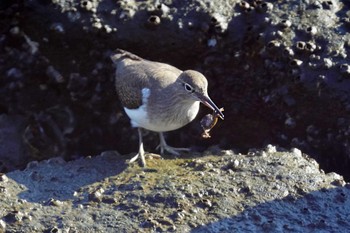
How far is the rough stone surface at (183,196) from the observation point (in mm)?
6355

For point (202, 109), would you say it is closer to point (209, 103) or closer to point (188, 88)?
point (188, 88)

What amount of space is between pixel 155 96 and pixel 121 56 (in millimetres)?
633

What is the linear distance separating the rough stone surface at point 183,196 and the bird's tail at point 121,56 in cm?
124

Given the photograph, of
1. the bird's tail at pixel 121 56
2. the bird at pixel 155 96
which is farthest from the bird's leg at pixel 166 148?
the bird's tail at pixel 121 56

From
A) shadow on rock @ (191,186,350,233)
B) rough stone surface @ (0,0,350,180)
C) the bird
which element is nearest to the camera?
shadow on rock @ (191,186,350,233)

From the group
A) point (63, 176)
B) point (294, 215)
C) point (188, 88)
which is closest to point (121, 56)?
point (188, 88)

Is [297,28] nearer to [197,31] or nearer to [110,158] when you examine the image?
[197,31]

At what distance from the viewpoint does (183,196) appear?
21.7ft

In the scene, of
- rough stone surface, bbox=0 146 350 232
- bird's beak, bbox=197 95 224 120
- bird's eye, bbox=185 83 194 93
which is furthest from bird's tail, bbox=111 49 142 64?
rough stone surface, bbox=0 146 350 232

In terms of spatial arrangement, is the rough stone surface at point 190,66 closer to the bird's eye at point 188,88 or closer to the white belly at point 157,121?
the white belly at point 157,121

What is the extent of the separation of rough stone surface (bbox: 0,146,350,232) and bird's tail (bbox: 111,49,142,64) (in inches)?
48.9

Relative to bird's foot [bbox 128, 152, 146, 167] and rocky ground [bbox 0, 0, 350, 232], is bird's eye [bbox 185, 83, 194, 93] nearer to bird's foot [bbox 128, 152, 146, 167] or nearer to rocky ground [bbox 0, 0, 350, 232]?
rocky ground [bbox 0, 0, 350, 232]

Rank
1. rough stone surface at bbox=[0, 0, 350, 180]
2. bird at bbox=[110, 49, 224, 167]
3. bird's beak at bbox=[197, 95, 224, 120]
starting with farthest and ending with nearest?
1. rough stone surface at bbox=[0, 0, 350, 180]
2. bird at bbox=[110, 49, 224, 167]
3. bird's beak at bbox=[197, 95, 224, 120]

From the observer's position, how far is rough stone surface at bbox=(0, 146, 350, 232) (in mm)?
6355
